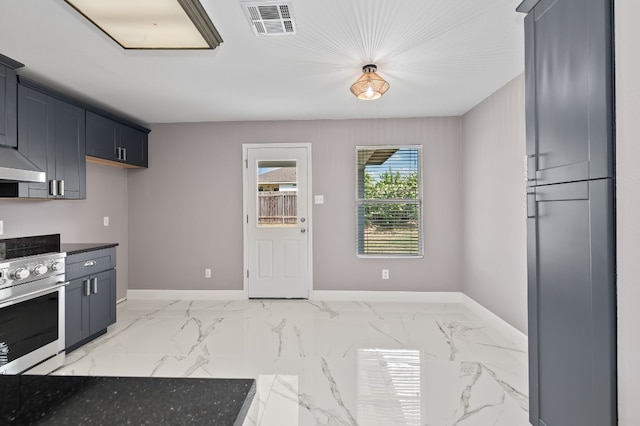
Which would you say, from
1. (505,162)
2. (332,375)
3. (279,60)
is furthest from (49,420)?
(505,162)

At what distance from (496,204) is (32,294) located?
4034 mm

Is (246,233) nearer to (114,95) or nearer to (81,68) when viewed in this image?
(114,95)

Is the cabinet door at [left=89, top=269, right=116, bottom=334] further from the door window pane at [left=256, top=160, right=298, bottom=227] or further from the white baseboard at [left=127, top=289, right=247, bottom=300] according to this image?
the door window pane at [left=256, top=160, right=298, bottom=227]

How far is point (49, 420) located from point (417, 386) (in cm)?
236

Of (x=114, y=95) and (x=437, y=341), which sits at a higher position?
(x=114, y=95)

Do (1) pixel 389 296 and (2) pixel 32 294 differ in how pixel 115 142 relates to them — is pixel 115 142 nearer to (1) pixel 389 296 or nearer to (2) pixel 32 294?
(2) pixel 32 294

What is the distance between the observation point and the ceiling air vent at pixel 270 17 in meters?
2.05

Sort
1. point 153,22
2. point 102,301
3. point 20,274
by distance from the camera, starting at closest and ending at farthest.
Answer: point 153,22, point 20,274, point 102,301

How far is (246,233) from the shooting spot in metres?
4.68

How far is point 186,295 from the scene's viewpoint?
4.72m

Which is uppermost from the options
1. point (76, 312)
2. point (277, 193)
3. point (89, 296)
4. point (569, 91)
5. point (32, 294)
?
point (569, 91)

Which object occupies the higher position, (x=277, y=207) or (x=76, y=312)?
(x=277, y=207)

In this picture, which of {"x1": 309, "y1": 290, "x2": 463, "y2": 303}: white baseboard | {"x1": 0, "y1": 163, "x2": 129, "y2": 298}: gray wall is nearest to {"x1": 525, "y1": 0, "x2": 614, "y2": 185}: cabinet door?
{"x1": 309, "y1": 290, "x2": 463, "y2": 303}: white baseboard

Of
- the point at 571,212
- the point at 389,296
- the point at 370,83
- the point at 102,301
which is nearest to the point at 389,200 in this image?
the point at 389,296
